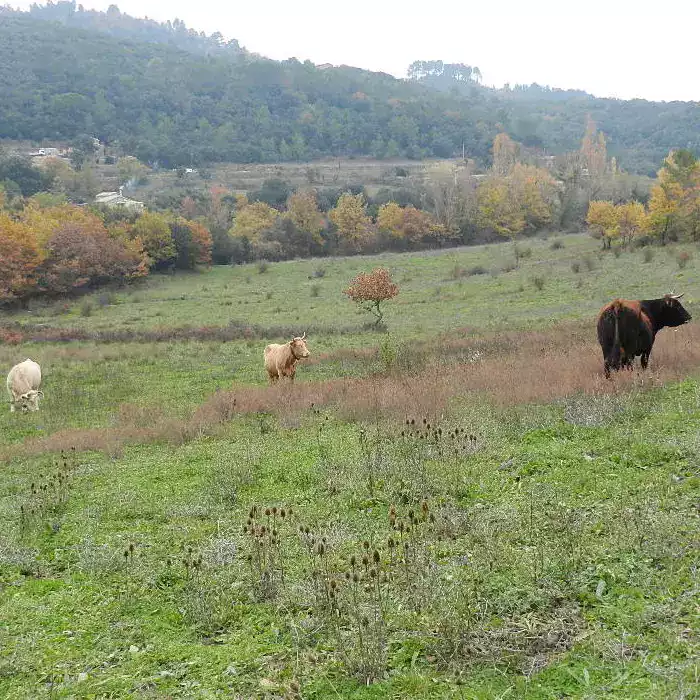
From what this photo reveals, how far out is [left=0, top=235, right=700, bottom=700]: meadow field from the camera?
5.06 meters

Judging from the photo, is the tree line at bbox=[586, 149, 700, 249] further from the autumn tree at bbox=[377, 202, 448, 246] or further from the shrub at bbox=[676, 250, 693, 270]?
the autumn tree at bbox=[377, 202, 448, 246]

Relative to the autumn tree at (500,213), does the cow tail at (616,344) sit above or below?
below

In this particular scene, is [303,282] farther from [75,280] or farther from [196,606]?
[196,606]

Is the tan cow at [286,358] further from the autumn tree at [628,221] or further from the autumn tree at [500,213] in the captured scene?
the autumn tree at [500,213]

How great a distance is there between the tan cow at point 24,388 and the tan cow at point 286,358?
6.54m

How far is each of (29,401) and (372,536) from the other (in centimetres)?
1460

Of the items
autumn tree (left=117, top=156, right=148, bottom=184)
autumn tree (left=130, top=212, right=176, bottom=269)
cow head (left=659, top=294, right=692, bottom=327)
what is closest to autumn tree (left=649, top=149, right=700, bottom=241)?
autumn tree (left=130, top=212, right=176, bottom=269)

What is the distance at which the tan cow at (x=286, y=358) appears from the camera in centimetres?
1905

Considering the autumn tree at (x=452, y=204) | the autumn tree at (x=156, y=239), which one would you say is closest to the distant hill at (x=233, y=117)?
the autumn tree at (x=452, y=204)

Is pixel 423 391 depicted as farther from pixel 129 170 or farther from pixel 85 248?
pixel 129 170

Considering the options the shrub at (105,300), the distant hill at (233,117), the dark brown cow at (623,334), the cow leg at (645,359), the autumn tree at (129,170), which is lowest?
the shrub at (105,300)

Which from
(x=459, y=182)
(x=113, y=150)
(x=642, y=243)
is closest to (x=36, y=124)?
(x=113, y=150)

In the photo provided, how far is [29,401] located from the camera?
18.7 meters

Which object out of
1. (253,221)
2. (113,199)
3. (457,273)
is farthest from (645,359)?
(113,199)
